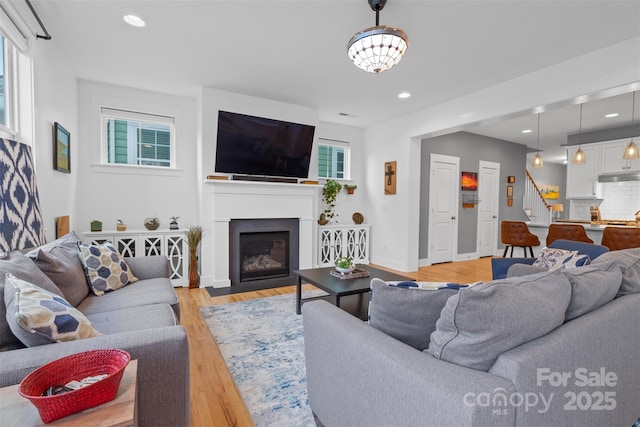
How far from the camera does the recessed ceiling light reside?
2.45 m

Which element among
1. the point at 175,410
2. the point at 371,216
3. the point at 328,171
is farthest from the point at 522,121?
the point at 175,410

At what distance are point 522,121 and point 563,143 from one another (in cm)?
250

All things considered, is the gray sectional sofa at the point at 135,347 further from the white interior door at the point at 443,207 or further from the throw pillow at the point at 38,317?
the white interior door at the point at 443,207

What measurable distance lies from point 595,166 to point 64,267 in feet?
25.5

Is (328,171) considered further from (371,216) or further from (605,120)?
(605,120)

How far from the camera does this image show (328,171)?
→ 18.6 ft

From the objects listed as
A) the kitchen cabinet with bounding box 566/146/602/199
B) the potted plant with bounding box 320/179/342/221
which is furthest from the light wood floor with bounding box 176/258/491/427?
the kitchen cabinet with bounding box 566/146/602/199

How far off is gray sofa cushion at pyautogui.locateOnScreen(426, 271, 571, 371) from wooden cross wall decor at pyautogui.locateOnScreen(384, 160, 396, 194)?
4.25 metres

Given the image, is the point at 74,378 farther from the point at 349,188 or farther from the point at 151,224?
the point at 349,188

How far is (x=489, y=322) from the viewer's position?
0.91 meters

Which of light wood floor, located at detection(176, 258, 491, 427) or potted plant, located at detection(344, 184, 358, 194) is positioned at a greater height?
potted plant, located at detection(344, 184, 358, 194)

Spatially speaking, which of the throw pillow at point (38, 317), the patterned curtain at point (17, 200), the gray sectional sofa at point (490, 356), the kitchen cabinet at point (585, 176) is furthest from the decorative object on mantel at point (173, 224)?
the kitchen cabinet at point (585, 176)

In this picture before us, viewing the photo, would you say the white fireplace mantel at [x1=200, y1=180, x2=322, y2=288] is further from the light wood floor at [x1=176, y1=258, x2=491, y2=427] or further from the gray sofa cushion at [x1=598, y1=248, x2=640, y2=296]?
the gray sofa cushion at [x1=598, y1=248, x2=640, y2=296]

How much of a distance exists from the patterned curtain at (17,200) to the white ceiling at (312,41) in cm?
119
